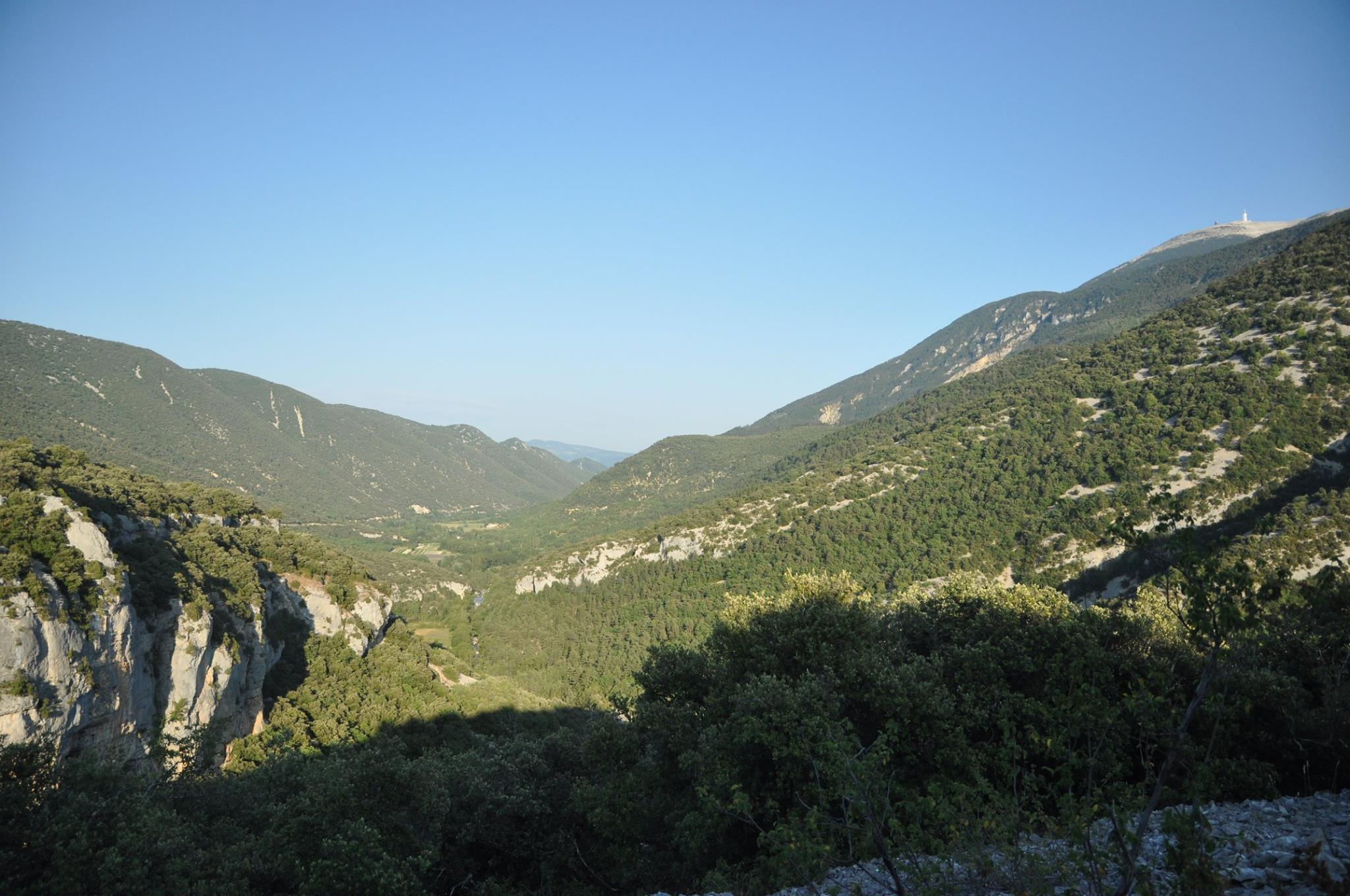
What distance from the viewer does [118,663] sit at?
66.2 feet

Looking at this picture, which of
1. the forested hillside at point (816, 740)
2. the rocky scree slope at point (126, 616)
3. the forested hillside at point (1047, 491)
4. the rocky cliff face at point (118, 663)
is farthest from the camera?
the forested hillside at point (1047, 491)

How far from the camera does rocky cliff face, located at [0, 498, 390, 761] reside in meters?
16.7

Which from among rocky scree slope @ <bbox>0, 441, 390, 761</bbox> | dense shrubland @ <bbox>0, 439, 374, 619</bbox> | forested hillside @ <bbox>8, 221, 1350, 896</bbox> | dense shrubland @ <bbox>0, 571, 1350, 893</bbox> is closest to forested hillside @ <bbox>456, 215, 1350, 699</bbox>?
forested hillside @ <bbox>8, 221, 1350, 896</bbox>

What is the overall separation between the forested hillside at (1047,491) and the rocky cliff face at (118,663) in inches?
1717

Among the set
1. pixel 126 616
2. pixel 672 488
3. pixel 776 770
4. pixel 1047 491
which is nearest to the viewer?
pixel 776 770

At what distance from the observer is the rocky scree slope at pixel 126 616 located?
17297 mm

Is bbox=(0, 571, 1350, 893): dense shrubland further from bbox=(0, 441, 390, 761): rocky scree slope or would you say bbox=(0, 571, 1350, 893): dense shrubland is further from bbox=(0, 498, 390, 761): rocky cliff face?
bbox=(0, 441, 390, 761): rocky scree slope

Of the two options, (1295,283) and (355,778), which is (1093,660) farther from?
(1295,283)

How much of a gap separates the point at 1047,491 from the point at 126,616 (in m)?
78.9

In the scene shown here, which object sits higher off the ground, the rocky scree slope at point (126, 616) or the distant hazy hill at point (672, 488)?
the rocky scree slope at point (126, 616)

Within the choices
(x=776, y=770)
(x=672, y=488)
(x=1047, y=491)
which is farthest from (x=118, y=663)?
(x=672, y=488)

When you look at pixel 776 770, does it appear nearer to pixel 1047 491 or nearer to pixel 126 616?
pixel 126 616

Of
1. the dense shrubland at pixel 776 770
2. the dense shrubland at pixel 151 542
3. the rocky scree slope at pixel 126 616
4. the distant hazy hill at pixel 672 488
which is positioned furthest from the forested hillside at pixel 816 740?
the distant hazy hill at pixel 672 488

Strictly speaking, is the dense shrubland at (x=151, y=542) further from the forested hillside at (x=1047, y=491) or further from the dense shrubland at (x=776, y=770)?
the forested hillside at (x=1047, y=491)
